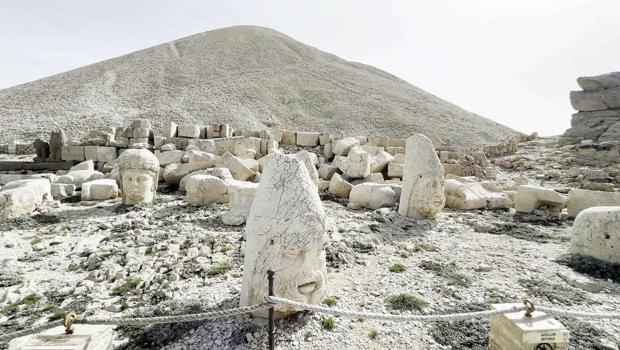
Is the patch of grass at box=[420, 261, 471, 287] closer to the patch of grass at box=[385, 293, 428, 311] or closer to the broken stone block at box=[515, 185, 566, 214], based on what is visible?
the patch of grass at box=[385, 293, 428, 311]

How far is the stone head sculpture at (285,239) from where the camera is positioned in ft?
11.4

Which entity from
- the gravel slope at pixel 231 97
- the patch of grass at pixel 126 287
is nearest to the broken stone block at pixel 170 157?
the patch of grass at pixel 126 287

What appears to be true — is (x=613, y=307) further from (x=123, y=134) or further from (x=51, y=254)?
(x=123, y=134)

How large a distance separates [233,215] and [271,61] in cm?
3864

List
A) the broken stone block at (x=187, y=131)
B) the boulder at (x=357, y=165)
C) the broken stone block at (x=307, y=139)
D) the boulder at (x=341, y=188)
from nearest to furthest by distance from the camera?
1. the boulder at (x=341, y=188)
2. the boulder at (x=357, y=165)
3. the broken stone block at (x=187, y=131)
4. the broken stone block at (x=307, y=139)

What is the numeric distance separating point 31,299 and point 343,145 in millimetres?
11743

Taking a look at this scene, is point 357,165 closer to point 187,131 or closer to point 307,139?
point 307,139

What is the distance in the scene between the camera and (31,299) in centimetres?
399

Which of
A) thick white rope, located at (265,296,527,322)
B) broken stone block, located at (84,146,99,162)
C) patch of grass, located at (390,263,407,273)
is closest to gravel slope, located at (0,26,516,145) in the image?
broken stone block, located at (84,146,99,162)

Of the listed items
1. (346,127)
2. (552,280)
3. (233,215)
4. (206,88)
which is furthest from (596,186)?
(206,88)

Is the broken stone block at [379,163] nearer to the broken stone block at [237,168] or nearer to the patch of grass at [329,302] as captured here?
the broken stone block at [237,168]

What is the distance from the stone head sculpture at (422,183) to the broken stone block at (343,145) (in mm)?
6384

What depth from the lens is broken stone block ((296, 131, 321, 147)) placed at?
16.1 meters

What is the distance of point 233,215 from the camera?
22.6 ft
